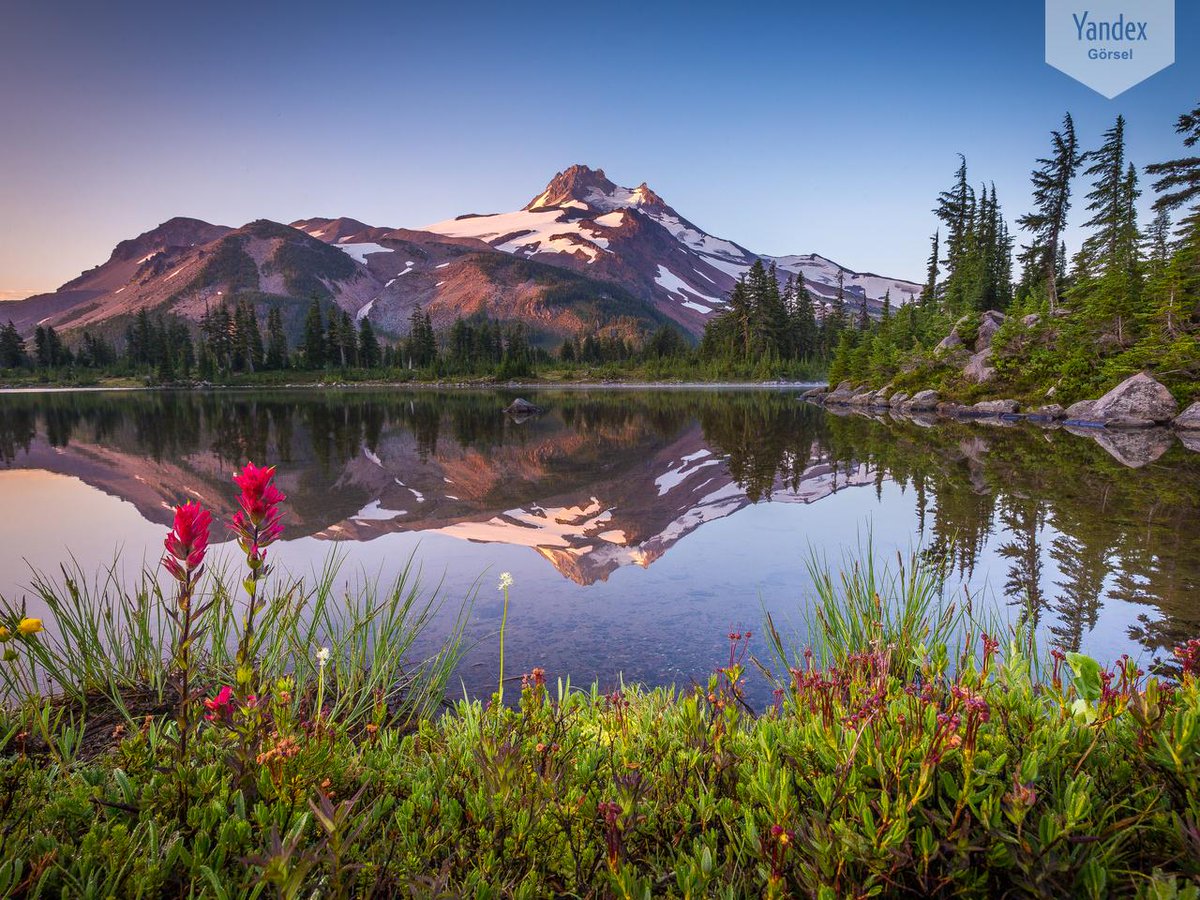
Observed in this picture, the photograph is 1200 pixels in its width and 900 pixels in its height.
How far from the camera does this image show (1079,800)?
6.05 feet

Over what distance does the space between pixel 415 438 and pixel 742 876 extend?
24715mm

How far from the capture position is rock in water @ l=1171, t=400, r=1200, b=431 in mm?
24922

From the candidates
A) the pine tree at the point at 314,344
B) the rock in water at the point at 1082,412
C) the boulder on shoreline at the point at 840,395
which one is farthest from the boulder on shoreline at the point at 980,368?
the pine tree at the point at 314,344

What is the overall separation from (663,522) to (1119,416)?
88.0ft

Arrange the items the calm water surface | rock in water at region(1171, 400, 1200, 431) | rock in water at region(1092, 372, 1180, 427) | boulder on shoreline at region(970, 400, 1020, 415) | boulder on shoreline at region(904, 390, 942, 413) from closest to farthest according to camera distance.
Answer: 1. the calm water surface
2. rock in water at region(1171, 400, 1200, 431)
3. rock in water at region(1092, 372, 1180, 427)
4. boulder on shoreline at region(970, 400, 1020, 415)
5. boulder on shoreline at region(904, 390, 942, 413)

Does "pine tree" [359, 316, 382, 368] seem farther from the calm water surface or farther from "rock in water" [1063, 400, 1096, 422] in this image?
"rock in water" [1063, 400, 1096, 422]

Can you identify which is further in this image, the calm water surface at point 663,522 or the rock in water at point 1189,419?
the rock in water at point 1189,419

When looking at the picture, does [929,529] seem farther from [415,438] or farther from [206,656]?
[415,438]

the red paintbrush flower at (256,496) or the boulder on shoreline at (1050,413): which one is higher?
the red paintbrush flower at (256,496)

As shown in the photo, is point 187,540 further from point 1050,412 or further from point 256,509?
point 1050,412

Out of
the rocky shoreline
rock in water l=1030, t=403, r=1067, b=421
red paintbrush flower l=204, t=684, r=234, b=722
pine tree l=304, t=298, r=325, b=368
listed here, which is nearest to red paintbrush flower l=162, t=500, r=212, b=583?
red paintbrush flower l=204, t=684, r=234, b=722

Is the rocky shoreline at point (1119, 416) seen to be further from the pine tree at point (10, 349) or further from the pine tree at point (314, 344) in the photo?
the pine tree at point (10, 349)

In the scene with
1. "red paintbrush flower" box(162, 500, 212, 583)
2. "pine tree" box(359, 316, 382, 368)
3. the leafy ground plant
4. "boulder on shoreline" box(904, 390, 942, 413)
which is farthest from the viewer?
"pine tree" box(359, 316, 382, 368)

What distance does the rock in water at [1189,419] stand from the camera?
24922mm
